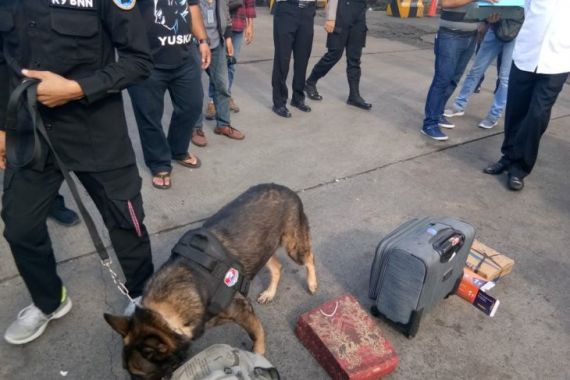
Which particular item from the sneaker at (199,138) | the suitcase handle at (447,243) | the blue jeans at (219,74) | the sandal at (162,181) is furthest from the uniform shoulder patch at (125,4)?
the sneaker at (199,138)

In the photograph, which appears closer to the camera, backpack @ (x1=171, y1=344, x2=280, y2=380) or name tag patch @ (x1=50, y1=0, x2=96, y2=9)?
name tag patch @ (x1=50, y1=0, x2=96, y2=9)

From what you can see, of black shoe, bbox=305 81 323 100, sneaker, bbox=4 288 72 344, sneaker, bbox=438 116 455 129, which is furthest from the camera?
black shoe, bbox=305 81 323 100

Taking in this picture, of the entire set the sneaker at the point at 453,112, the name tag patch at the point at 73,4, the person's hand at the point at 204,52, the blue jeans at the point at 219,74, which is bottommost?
the sneaker at the point at 453,112

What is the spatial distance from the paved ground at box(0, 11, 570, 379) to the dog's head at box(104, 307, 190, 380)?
0.63 m

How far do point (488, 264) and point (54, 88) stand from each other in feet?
9.60

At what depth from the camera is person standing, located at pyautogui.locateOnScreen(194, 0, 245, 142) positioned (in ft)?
14.6

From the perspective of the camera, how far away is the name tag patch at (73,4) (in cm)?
173

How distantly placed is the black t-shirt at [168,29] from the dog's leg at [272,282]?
1967 mm

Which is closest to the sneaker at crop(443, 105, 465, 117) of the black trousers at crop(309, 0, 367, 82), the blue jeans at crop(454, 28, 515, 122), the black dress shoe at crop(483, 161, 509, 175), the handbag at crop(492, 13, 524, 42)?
the blue jeans at crop(454, 28, 515, 122)

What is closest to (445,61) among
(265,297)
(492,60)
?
(492,60)

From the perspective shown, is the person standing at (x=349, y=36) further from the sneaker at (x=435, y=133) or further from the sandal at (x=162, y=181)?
the sandal at (x=162, y=181)

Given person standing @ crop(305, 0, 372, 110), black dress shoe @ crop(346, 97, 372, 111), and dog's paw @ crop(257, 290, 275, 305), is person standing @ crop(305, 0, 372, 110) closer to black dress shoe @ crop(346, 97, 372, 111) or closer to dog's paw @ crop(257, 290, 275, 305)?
black dress shoe @ crop(346, 97, 372, 111)

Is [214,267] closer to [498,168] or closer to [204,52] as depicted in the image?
[204,52]

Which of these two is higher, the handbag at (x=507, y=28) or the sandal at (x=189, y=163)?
the handbag at (x=507, y=28)
